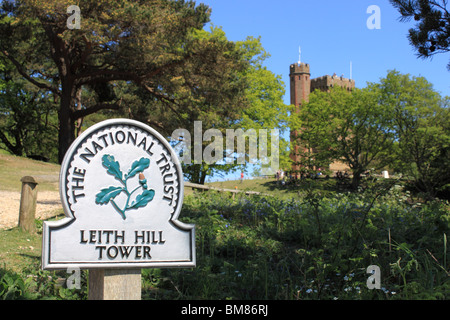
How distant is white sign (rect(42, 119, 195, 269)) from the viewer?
2.29 metres

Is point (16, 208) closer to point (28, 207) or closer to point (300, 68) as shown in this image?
point (28, 207)

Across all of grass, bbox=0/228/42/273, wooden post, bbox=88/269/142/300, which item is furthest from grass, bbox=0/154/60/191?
wooden post, bbox=88/269/142/300

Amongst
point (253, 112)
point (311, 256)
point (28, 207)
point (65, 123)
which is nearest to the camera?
point (311, 256)

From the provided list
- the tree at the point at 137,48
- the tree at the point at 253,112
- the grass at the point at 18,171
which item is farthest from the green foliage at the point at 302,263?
the tree at the point at 253,112

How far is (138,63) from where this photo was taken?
19281 mm

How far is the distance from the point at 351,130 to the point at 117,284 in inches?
1681

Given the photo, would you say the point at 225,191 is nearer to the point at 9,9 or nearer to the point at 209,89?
the point at 209,89

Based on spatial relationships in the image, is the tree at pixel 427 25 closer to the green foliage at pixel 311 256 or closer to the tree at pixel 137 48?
the green foliage at pixel 311 256

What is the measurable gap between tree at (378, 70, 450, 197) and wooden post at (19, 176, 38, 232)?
30465mm

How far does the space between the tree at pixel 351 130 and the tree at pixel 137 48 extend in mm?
22222

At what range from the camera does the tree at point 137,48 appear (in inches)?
660

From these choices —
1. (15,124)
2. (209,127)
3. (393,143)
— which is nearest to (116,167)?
(209,127)

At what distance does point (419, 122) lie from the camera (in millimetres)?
36844

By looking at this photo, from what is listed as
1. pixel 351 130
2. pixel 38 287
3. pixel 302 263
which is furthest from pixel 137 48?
pixel 351 130
